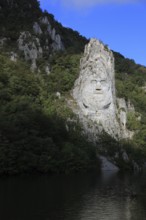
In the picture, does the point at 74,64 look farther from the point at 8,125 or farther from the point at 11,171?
the point at 11,171

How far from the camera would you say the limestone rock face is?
133m

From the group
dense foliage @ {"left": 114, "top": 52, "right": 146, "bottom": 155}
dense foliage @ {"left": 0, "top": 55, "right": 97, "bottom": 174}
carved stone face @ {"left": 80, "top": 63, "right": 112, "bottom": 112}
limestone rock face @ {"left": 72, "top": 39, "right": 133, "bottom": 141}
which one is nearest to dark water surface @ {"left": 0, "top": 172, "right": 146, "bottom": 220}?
dense foliage @ {"left": 0, "top": 55, "right": 97, "bottom": 174}

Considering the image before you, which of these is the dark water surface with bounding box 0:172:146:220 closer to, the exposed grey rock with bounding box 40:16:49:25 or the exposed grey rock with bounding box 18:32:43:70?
the exposed grey rock with bounding box 18:32:43:70

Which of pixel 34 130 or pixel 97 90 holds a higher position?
pixel 97 90

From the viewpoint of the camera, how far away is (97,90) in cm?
13412

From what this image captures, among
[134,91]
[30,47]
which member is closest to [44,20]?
[30,47]

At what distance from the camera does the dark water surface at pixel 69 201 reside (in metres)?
46.0

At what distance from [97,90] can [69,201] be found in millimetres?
81957

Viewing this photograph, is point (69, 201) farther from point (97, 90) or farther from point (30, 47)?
point (30, 47)

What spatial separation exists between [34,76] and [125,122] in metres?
32.0

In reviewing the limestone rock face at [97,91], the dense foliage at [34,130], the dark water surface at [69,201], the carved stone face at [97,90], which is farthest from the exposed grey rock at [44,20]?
the dark water surface at [69,201]

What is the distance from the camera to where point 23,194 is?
189ft

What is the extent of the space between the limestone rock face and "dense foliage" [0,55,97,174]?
25.3 feet

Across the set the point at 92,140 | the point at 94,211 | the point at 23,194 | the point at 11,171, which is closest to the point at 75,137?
the point at 92,140
